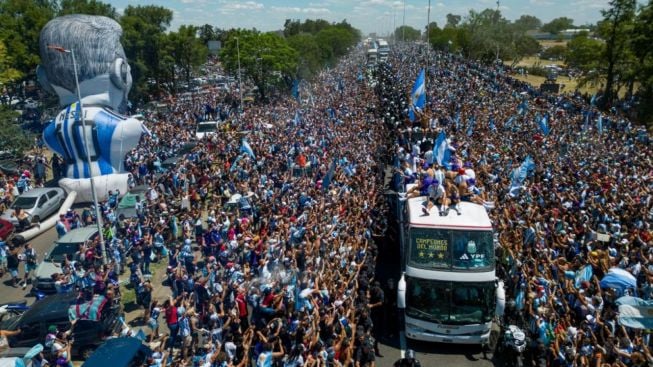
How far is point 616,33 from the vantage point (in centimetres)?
3956

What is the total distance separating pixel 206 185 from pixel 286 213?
5854 mm

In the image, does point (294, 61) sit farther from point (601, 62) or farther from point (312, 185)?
point (312, 185)

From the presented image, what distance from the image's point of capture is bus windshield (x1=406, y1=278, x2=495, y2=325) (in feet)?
32.9

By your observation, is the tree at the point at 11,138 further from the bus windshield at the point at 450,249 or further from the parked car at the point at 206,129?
the bus windshield at the point at 450,249

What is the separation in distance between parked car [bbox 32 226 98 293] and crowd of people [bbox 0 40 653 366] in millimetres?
499

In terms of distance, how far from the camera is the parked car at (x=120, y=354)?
846 cm

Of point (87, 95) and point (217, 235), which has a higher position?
point (87, 95)

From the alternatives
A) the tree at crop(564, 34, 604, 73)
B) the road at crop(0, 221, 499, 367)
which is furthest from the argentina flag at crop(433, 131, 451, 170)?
the tree at crop(564, 34, 604, 73)

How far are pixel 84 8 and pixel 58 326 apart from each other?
4930cm

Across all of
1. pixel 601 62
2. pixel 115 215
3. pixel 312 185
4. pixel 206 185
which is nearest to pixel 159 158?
pixel 206 185

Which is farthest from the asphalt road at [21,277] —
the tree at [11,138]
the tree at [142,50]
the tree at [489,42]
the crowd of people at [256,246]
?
the tree at [489,42]

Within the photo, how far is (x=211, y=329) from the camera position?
9.70 metres

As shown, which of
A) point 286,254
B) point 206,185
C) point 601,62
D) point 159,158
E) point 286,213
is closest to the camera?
point 286,254

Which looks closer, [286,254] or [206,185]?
[286,254]
